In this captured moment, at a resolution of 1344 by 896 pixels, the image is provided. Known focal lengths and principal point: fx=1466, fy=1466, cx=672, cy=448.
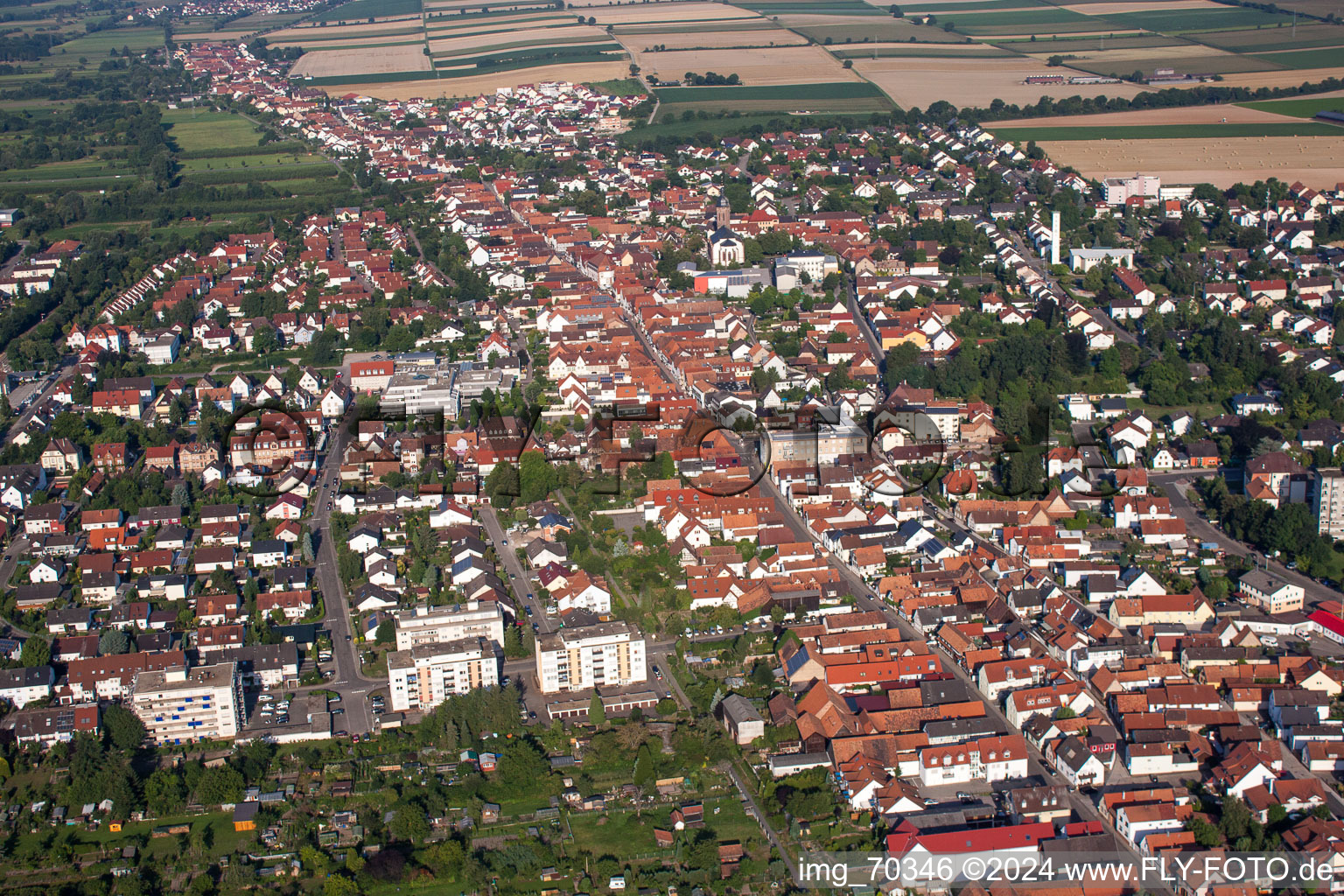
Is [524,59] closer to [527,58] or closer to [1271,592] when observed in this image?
[527,58]

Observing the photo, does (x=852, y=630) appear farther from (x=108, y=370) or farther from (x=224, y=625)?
(x=108, y=370)

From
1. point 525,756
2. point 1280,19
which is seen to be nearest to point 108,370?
point 525,756

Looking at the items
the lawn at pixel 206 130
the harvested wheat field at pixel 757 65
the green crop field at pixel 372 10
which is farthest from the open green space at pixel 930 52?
the green crop field at pixel 372 10

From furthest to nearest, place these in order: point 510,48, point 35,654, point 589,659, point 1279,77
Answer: point 510,48 < point 1279,77 < point 35,654 < point 589,659

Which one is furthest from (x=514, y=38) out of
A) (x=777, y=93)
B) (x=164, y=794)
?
(x=164, y=794)

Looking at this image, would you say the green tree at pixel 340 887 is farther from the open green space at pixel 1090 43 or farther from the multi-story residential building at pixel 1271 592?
the open green space at pixel 1090 43

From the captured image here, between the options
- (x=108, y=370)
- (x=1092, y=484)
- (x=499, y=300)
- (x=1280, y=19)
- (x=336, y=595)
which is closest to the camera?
(x=336, y=595)

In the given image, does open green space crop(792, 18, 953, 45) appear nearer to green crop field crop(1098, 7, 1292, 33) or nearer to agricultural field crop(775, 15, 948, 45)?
agricultural field crop(775, 15, 948, 45)
